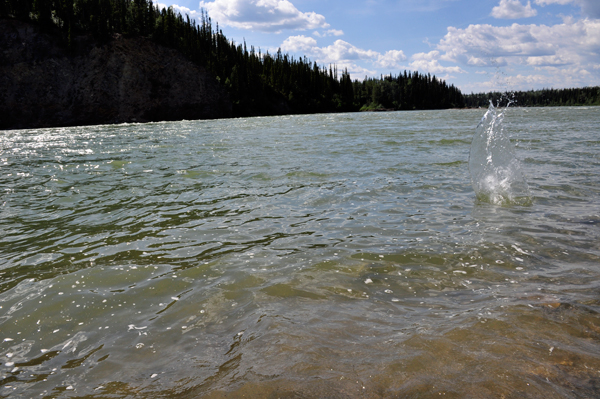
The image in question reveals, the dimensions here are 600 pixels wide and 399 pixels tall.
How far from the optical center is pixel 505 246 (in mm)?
5191

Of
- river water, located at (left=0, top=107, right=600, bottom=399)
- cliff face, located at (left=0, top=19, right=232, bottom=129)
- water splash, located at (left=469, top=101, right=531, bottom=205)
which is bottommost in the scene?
river water, located at (left=0, top=107, right=600, bottom=399)

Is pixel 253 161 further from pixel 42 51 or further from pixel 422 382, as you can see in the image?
pixel 42 51

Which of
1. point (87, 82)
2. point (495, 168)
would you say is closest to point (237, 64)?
point (87, 82)

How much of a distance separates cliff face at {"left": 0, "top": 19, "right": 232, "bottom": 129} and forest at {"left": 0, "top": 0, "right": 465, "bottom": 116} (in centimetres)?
324

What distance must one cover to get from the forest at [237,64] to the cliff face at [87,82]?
3.24m

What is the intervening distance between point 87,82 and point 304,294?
260ft

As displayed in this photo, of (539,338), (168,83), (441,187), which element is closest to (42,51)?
(168,83)

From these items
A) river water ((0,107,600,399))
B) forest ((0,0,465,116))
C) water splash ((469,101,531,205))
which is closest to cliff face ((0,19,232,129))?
forest ((0,0,465,116))

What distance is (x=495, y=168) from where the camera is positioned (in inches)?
334

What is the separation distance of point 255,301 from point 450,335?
6.16 feet

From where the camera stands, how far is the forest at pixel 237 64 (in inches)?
2923

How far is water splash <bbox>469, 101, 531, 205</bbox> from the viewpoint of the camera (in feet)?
25.5

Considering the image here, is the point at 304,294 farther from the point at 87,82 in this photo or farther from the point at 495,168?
the point at 87,82

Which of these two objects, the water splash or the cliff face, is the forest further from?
the water splash
